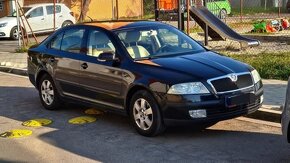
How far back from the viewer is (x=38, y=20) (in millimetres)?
25266

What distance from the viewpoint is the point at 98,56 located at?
24.0 feet

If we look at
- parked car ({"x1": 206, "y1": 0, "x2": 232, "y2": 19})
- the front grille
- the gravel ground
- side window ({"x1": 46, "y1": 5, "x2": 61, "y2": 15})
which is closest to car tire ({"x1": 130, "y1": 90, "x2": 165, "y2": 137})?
the front grille

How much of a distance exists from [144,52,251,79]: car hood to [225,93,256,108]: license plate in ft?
1.10

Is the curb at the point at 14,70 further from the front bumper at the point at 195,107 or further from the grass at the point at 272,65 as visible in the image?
the front bumper at the point at 195,107

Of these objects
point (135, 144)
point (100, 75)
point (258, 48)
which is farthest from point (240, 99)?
point (258, 48)

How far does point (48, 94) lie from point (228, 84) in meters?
3.63

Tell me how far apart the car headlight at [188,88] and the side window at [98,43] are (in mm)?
1505

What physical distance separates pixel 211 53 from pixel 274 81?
2.87 metres

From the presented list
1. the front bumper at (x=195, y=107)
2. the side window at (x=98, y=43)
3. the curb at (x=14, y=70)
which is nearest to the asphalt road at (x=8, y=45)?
the curb at (x=14, y=70)

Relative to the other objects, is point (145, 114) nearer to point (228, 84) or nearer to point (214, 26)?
point (228, 84)

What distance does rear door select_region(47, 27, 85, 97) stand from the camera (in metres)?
7.88

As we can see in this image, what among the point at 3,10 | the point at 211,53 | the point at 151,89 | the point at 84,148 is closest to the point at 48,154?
the point at 84,148

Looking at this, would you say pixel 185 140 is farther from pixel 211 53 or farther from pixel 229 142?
pixel 211 53

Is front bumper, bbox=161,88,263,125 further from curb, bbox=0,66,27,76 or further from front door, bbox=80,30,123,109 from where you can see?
curb, bbox=0,66,27,76
